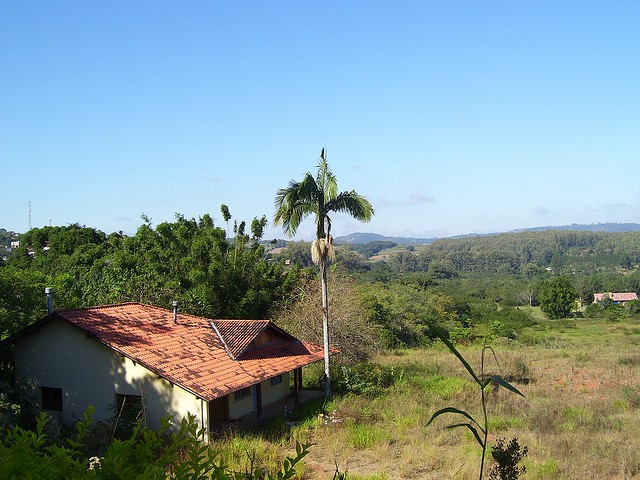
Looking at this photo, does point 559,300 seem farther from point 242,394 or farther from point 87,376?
point 87,376

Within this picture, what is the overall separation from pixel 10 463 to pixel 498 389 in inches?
821

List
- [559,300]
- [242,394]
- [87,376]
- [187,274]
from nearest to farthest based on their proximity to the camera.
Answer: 1. [87,376]
2. [242,394]
3. [187,274]
4. [559,300]

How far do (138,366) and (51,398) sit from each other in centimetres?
341

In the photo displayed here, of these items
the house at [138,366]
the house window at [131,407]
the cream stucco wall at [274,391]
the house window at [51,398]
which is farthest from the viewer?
the cream stucco wall at [274,391]

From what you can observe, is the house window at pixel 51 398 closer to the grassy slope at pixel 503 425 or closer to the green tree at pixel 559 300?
the grassy slope at pixel 503 425

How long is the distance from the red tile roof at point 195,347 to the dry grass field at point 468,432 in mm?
2158

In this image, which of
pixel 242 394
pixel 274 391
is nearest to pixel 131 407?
pixel 242 394

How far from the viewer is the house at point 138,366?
15.5m

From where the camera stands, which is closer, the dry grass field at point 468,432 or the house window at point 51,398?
the dry grass field at point 468,432

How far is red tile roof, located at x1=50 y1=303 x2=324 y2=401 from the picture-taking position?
15.6 metres

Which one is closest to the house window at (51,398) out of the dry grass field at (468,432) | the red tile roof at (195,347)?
the red tile roof at (195,347)

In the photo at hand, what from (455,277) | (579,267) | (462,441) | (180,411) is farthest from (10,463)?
(579,267)

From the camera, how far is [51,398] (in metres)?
16.8

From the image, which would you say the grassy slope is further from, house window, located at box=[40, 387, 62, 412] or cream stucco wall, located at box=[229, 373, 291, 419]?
house window, located at box=[40, 387, 62, 412]
